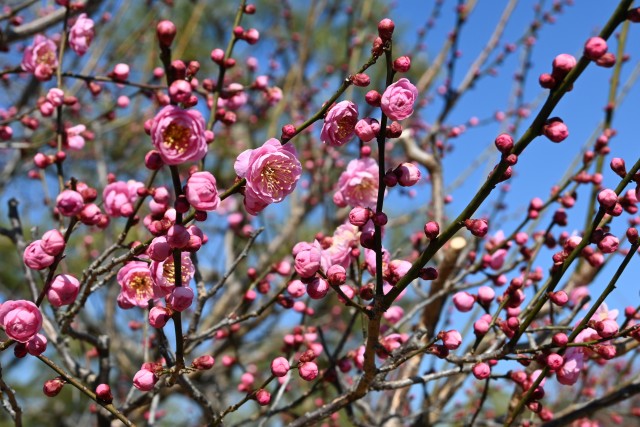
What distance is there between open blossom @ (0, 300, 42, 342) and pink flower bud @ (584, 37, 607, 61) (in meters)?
1.12

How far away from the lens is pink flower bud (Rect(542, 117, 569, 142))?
2.91ft

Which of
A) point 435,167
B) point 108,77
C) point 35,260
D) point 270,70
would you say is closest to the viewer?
point 35,260

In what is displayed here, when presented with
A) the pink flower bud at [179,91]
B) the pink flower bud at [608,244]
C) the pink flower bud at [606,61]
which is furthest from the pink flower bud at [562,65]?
the pink flower bud at [179,91]

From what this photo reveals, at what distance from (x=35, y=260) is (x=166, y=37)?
0.56 metres

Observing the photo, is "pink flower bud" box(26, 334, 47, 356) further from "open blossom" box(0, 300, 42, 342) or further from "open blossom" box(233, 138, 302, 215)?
"open blossom" box(233, 138, 302, 215)

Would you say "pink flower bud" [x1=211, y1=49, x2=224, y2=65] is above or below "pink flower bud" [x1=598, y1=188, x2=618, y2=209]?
above

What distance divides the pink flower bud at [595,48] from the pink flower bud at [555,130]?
111mm

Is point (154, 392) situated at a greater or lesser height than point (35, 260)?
lesser

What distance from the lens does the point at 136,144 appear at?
5.09 metres

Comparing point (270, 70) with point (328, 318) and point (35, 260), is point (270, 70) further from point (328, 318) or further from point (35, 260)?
point (35, 260)

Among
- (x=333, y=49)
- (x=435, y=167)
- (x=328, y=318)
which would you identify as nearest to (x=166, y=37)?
(x=435, y=167)

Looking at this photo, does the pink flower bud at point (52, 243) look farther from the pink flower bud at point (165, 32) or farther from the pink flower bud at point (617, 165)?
the pink flower bud at point (617, 165)

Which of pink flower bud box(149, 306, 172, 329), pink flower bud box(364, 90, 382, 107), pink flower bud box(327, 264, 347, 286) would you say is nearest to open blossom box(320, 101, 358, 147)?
pink flower bud box(364, 90, 382, 107)

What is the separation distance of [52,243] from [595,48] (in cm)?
104
